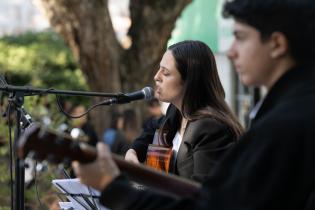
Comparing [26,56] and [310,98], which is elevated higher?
[310,98]

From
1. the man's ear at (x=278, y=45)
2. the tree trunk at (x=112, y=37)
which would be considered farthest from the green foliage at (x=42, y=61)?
the man's ear at (x=278, y=45)

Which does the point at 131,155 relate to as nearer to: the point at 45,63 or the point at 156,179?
the point at 156,179

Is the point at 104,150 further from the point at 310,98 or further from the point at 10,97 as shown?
the point at 10,97

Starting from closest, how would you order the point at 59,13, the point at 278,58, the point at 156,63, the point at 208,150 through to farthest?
the point at 278,58, the point at 208,150, the point at 59,13, the point at 156,63

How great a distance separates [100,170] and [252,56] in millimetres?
566

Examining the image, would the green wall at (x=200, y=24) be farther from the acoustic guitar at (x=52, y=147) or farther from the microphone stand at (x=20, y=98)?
the acoustic guitar at (x=52, y=147)

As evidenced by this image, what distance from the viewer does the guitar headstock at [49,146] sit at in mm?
2289

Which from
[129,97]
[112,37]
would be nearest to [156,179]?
[129,97]

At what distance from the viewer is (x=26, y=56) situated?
20.1 meters

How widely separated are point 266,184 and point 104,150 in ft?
1.68

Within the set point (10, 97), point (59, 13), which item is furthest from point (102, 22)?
point (10, 97)

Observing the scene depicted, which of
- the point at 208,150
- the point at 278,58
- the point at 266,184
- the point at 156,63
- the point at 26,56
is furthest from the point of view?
the point at 26,56

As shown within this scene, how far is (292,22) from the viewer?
234 cm

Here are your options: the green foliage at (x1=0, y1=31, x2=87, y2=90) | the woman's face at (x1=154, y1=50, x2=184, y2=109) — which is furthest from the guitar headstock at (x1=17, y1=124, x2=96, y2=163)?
the green foliage at (x1=0, y1=31, x2=87, y2=90)
